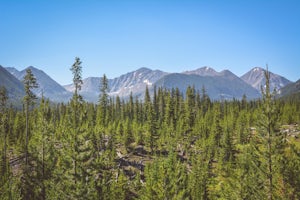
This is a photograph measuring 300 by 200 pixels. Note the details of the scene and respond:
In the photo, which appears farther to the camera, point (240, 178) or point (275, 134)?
point (240, 178)

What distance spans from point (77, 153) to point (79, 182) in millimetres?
3088

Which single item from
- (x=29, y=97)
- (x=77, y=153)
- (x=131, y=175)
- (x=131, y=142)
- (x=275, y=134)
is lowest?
(x=131, y=175)

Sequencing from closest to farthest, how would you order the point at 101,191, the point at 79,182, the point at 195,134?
the point at 79,182
the point at 101,191
the point at 195,134

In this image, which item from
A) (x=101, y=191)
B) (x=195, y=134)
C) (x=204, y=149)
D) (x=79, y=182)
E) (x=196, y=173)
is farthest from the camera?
(x=195, y=134)

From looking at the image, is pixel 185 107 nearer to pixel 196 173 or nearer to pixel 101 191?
pixel 196 173

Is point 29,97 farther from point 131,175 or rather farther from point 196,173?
point 196,173

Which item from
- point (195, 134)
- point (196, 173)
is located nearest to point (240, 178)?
point (196, 173)

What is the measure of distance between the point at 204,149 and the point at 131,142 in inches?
843

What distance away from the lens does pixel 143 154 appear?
233ft

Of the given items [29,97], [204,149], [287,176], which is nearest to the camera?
[287,176]

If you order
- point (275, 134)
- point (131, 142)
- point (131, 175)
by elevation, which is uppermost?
point (275, 134)

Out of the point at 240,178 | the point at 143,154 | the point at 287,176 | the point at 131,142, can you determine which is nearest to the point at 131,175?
the point at 143,154

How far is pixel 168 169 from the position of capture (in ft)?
116

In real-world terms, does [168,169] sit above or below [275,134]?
below
